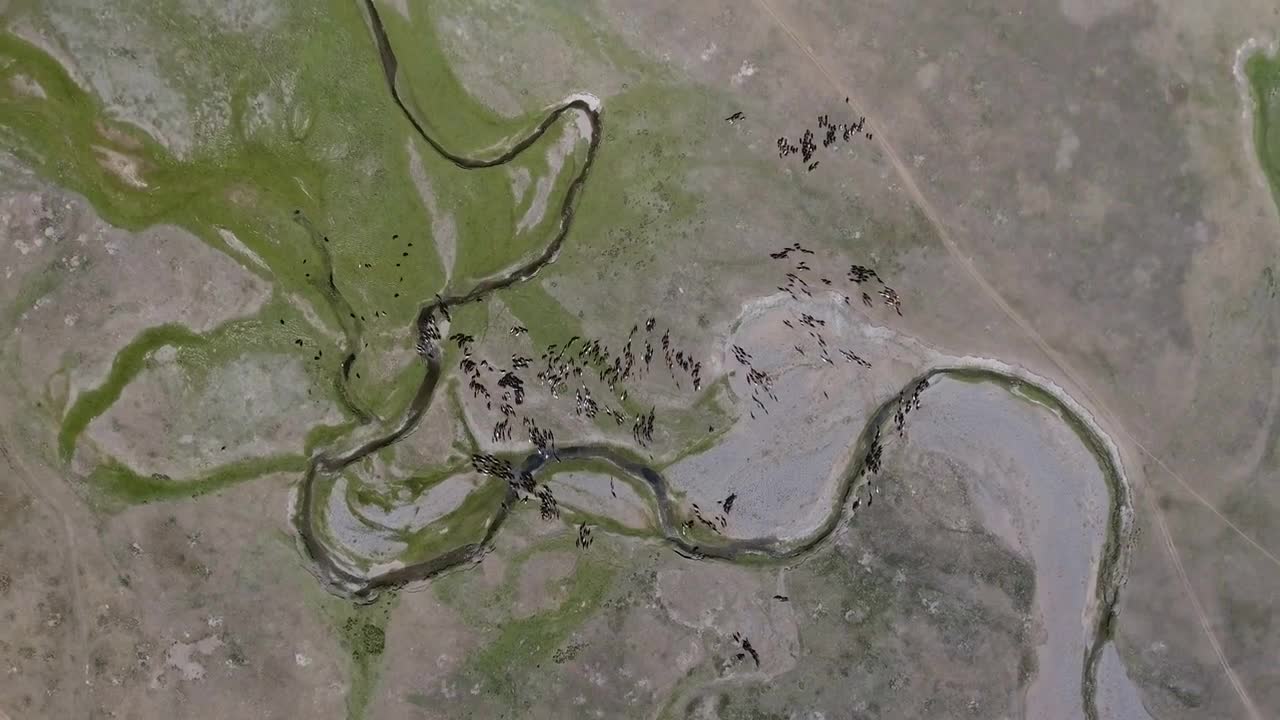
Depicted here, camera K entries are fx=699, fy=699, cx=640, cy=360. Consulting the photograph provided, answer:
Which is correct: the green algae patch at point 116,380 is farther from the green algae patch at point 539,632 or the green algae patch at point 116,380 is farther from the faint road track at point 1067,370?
the faint road track at point 1067,370

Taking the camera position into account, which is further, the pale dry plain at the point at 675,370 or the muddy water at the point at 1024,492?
the muddy water at the point at 1024,492

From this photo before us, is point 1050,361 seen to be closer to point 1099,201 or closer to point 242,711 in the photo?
point 1099,201

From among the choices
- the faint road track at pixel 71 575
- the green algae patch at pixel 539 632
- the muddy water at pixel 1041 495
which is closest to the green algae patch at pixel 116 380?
the faint road track at pixel 71 575

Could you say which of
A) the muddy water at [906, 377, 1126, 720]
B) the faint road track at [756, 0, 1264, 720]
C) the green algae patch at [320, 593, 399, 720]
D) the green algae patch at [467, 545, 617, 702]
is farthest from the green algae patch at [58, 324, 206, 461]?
the muddy water at [906, 377, 1126, 720]

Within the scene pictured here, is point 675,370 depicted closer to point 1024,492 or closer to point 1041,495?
point 1024,492

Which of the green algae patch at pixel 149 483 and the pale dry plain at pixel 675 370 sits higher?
the pale dry plain at pixel 675 370

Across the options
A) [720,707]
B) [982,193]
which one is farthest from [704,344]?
[720,707]

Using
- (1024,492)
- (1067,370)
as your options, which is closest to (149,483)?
(1024,492)
